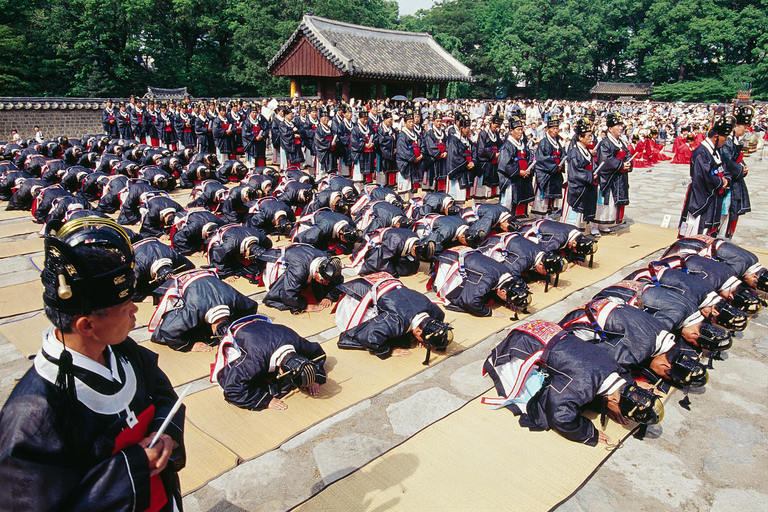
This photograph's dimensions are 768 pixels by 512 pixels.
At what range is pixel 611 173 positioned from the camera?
859cm

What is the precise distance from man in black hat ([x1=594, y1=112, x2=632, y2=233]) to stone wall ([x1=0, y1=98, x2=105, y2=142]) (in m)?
20.0

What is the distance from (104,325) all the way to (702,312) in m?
5.17

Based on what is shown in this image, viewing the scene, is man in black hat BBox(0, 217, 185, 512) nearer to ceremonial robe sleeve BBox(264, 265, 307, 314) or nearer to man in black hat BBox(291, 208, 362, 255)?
ceremonial robe sleeve BBox(264, 265, 307, 314)

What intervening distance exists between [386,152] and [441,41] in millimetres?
35842

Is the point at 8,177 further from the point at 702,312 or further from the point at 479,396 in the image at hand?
the point at 702,312

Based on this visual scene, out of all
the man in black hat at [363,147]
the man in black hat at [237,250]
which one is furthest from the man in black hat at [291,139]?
the man in black hat at [237,250]

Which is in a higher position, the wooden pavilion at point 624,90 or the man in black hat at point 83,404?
the wooden pavilion at point 624,90

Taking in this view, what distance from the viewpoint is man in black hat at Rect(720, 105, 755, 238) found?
7.17 m

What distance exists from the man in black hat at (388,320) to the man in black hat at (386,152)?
289 inches

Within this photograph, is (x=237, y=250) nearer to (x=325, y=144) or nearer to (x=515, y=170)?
(x=515, y=170)

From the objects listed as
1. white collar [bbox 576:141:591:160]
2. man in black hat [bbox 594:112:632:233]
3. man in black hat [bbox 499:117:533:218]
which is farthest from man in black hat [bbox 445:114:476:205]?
man in black hat [bbox 594:112:632:233]

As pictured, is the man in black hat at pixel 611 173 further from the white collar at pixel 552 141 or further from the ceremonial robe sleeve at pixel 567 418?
the ceremonial robe sleeve at pixel 567 418

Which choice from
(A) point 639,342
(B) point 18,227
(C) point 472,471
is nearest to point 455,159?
(A) point 639,342

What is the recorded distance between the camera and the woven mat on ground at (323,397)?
12.3 feet
